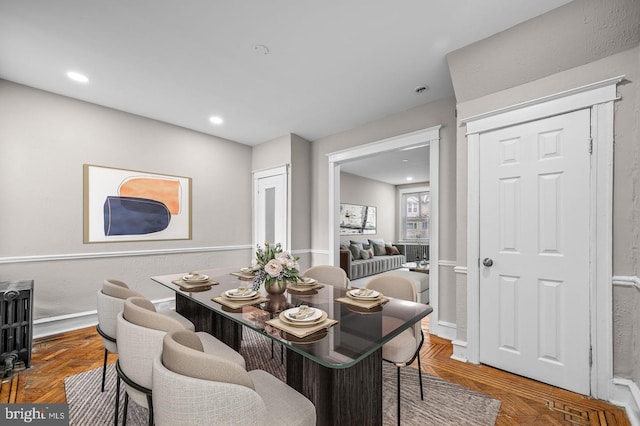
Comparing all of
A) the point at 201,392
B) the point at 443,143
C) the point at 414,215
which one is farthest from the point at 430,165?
the point at 414,215

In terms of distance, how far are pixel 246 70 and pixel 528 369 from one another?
3589mm

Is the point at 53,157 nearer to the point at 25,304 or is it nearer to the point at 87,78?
the point at 87,78

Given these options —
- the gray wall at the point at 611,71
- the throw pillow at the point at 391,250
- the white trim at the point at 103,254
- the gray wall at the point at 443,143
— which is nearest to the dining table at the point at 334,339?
the gray wall at the point at 611,71

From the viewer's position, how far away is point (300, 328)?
4.26ft

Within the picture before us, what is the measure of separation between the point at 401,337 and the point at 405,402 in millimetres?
536

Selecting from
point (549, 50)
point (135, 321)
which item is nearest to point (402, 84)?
point (549, 50)

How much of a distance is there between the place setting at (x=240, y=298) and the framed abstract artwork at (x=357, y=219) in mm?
5549

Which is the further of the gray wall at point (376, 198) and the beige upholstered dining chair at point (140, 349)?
the gray wall at point (376, 198)

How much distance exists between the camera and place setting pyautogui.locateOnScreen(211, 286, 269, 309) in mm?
1715

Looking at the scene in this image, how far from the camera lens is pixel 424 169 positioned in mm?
6930

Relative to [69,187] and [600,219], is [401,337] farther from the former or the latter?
[69,187]

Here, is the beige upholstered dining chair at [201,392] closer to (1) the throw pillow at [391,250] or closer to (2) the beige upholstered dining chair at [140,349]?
(2) the beige upholstered dining chair at [140,349]

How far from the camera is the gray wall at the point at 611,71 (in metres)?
1.76

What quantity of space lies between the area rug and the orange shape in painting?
7.11 feet
